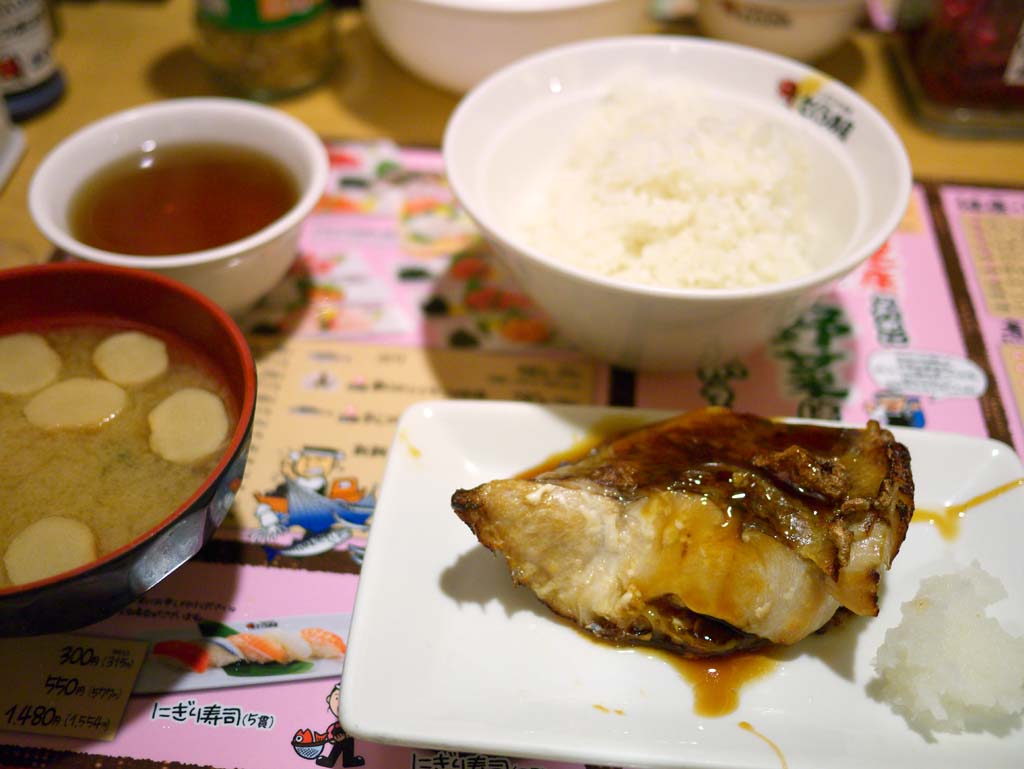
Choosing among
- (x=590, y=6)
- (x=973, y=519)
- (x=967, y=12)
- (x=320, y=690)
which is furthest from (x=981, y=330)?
(x=320, y=690)

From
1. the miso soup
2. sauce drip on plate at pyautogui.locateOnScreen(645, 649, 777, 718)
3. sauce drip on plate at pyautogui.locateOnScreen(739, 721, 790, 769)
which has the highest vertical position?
the miso soup

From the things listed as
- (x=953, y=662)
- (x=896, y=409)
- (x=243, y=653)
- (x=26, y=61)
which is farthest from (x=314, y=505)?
(x=26, y=61)

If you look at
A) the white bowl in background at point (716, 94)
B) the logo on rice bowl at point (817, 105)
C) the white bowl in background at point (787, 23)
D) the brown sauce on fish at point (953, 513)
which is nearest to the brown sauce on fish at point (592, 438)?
the white bowl in background at point (716, 94)

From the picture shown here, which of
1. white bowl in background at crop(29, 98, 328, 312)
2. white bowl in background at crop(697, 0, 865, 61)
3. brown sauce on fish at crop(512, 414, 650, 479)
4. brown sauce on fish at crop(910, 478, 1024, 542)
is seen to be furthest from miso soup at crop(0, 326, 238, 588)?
white bowl in background at crop(697, 0, 865, 61)

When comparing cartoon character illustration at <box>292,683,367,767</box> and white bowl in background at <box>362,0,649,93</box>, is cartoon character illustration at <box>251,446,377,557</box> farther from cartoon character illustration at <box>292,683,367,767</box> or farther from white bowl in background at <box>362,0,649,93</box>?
white bowl in background at <box>362,0,649,93</box>

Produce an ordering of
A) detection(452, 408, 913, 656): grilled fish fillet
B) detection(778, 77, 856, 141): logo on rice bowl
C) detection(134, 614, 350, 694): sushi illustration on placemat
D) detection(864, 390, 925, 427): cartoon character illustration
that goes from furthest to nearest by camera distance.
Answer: detection(778, 77, 856, 141): logo on rice bowl < detection(864, 390, 925, 427): cartoon character illustration < detection(134, 614, 350, 694): sushi illustration on placemat < detection(452, 408, 913, 656): grilled fish fillet

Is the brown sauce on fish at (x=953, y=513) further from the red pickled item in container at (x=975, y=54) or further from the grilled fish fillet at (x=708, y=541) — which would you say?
the red pickled item in container at (x=975, y=54)
